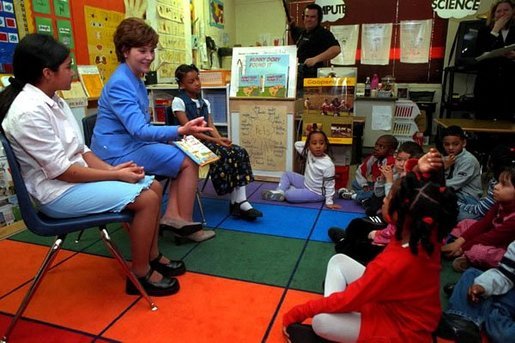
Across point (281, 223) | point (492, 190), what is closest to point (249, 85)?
point (281, 223)

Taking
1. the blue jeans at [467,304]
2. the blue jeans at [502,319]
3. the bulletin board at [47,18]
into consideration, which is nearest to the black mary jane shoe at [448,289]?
the blue jeans at [467,304]

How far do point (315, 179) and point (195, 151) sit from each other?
3.81 feet

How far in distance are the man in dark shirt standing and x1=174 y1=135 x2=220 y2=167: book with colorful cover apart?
1619mm

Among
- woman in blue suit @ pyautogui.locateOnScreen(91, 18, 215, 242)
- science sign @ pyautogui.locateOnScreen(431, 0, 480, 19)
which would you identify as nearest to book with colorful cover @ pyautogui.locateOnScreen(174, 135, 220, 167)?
woman in blue suit @ pyautogui.locateOnScreen(91, 18, 215, 242)

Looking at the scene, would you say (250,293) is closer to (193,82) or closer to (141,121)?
(141,121)

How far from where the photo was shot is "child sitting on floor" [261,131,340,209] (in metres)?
2.89

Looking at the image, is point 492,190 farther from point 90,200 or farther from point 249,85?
point 249,85

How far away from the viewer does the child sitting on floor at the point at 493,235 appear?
65.8 inches

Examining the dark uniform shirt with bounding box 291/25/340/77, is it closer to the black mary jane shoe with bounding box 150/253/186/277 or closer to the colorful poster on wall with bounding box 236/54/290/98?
the colorful poster on wall with bounding box 236/54/290/98

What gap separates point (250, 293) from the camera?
171 centimetres

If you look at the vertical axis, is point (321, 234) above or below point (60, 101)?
below

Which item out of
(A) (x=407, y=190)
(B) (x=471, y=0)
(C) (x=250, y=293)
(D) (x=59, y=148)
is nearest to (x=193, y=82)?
(D) (x=59, y=148)

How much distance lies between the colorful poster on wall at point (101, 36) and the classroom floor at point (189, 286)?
1.82 m

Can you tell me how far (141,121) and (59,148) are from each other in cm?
48
